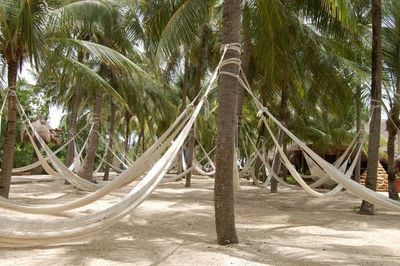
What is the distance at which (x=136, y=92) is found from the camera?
10.3m

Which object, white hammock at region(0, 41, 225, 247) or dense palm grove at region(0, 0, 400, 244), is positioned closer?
white hammock at region(0, 41, 225, 247)

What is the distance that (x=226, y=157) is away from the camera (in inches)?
132

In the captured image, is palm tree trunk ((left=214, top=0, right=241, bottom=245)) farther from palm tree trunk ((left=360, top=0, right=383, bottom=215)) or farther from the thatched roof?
the thatched roof

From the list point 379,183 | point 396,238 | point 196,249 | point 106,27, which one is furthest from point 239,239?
point 379,183

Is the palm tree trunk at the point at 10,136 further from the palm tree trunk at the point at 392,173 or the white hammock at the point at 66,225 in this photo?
the palm tree trunk at the point at 392,173

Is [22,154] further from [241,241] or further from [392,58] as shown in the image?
[241,241]

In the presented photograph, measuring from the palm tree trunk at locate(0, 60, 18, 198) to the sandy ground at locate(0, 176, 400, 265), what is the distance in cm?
73

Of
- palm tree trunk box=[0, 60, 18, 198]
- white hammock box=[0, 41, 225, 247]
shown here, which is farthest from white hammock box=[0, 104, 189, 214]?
palm tree trunk box=[0, 60, 18, 198]

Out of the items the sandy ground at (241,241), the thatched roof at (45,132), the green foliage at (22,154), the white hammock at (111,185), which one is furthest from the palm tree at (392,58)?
the green foliage at (22,154)

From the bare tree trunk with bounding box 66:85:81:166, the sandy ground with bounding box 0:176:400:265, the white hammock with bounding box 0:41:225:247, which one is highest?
the bare tree trunk with bounding box 66:85:81:166

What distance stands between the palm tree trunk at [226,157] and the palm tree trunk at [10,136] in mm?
3192

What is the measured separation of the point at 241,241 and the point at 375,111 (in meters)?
3.23

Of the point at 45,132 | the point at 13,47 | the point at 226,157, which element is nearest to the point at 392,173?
the point at 226,157

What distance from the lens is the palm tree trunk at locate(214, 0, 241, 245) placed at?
335 cm
